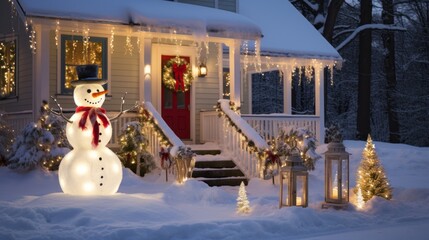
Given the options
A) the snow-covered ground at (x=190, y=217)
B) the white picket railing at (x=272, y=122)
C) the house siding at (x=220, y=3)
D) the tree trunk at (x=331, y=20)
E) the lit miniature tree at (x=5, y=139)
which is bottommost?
the snow-covered ground at (x=190, y=217)

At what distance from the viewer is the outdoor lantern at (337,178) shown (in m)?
10.6

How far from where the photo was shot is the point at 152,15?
14.9 meters

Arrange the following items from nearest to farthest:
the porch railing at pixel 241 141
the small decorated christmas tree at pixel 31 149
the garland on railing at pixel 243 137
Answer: the small decorated christmas tree at pixel 31 149 → the garland on railing at pixel 243 137 → the porch railing at pixel 241 141

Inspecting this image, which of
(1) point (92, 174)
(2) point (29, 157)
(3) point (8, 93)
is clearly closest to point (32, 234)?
(1) point (92, 174)

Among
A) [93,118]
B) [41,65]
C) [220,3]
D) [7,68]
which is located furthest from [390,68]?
[93,118]

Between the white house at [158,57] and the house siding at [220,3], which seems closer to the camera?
the white house at [158,57]

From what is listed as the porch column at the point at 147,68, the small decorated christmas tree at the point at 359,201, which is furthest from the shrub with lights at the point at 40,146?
the small decorated christmas tree at the point at 359,201

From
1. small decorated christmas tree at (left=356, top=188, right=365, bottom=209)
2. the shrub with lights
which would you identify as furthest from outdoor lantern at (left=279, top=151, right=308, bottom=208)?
the shrub with lights

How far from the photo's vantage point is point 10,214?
8.83 meters

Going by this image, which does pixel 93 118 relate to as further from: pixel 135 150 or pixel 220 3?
pixel 220 3

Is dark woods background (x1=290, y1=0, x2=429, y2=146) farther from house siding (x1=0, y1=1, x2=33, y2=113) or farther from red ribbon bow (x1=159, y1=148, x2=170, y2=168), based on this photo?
red ribbon bow (x1=159, y1=148, x2=170, y2=168)

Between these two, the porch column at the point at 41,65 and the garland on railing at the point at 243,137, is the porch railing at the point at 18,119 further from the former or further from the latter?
the garland on railing at the point at 243,137

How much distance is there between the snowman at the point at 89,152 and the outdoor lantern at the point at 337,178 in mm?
3751

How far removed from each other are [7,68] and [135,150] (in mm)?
5730
